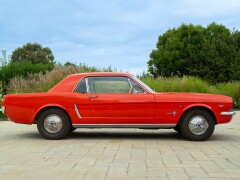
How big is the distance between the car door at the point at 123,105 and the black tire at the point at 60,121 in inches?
23.5

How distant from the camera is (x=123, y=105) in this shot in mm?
8539

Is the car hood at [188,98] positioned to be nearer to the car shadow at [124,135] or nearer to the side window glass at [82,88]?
the car shadow at [124,135]

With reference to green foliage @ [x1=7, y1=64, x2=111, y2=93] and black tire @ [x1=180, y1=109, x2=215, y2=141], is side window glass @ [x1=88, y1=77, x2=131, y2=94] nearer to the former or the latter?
black tire @ [x1=180, y1=109, x2=215, y2=141]

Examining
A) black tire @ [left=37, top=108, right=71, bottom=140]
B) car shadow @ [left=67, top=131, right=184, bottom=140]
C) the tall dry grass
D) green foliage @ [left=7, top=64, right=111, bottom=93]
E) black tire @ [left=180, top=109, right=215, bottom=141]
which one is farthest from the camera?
the tall dry grass

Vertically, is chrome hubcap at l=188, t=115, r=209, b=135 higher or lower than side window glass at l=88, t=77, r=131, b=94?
lower

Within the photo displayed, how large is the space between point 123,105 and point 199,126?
5.45ft

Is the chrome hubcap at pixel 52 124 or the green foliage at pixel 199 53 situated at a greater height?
the green foliage at pixel 199 53

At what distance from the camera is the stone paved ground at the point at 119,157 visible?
5176mm

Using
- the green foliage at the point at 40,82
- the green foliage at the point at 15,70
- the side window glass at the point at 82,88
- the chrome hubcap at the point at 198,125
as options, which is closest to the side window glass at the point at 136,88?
the side window glass at the point at 82,88

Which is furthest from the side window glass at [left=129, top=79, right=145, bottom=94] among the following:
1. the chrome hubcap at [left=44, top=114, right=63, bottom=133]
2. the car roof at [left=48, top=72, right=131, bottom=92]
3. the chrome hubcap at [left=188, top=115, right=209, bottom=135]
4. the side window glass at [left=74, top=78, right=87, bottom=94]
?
the chrome hubcap at [left=44, top=114, right=63, bottom=133]

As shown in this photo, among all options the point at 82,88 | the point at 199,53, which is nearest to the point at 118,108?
the point at 82,88

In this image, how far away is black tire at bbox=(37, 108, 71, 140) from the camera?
28.3 ft

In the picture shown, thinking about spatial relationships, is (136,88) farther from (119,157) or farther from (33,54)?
(33,54)

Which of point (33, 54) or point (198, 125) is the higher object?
point (33, 54)
